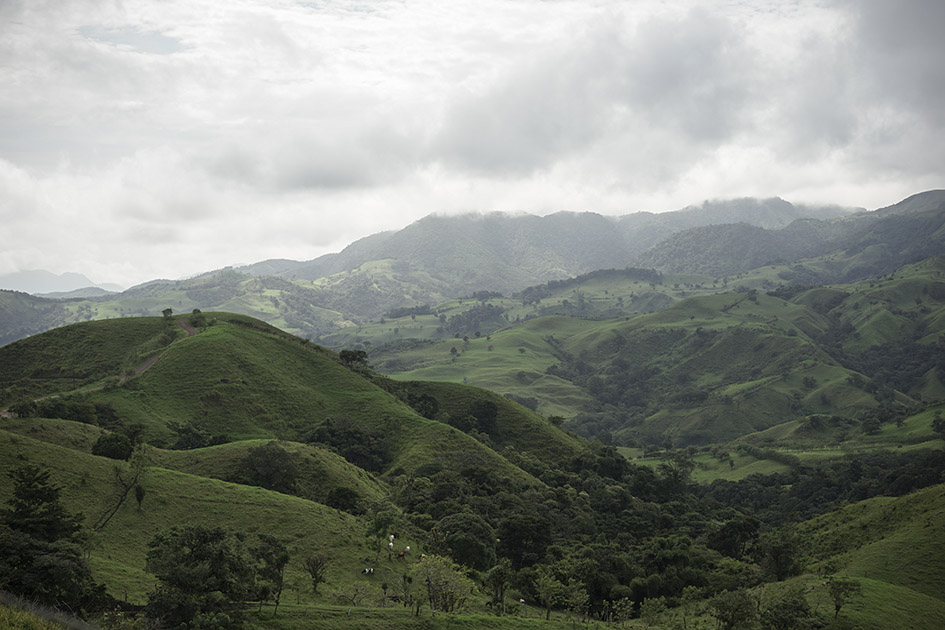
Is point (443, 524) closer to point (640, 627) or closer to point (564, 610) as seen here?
point (564, 610)

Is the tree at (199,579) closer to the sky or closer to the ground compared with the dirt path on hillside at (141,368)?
closer to the ground

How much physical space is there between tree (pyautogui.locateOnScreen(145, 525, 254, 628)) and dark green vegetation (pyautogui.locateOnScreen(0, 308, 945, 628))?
0.41ft

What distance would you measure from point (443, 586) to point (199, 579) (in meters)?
21.0

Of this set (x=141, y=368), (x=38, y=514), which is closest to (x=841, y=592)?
(x=38, y=514)

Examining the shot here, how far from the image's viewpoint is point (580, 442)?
15812cm

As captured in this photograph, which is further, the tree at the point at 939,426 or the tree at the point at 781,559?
the tree at the point at 939,426

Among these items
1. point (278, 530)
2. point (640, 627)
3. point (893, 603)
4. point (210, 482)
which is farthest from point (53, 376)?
point (893, 603)

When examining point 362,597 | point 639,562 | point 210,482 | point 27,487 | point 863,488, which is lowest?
point 863,488

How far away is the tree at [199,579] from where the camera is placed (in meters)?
37.7

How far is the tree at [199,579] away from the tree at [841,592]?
47.1m

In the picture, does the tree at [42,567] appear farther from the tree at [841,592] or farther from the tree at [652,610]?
the tree at [841,592]

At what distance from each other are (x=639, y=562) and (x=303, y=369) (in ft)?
295

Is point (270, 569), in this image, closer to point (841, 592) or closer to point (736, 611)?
point (736, 611)

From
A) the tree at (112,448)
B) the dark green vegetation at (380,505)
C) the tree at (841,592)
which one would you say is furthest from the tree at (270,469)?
the tree at (841,592)
